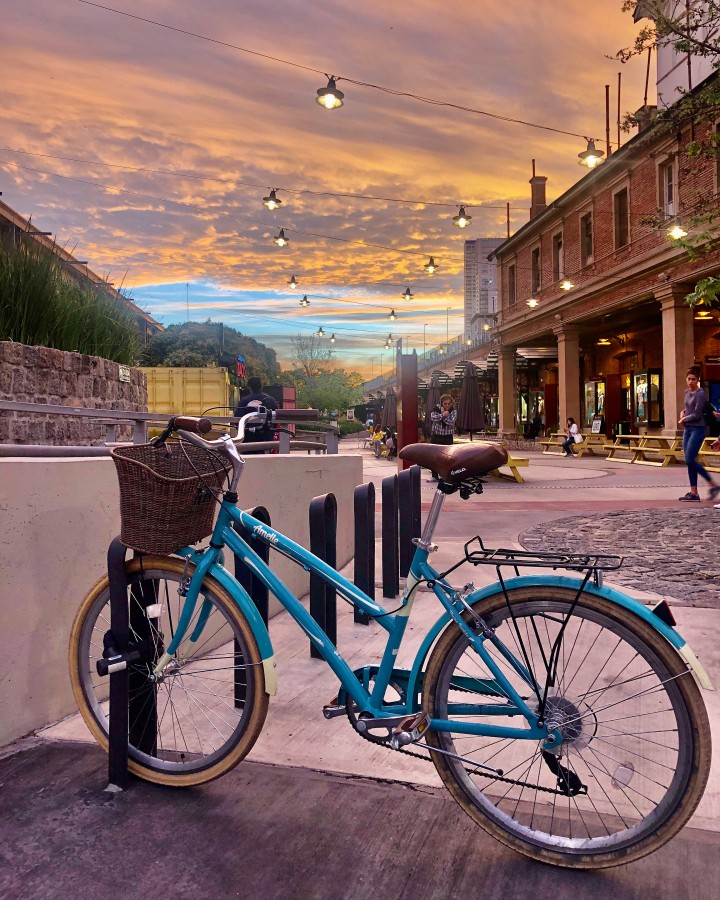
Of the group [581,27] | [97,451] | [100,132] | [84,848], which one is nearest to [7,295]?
[97,451]

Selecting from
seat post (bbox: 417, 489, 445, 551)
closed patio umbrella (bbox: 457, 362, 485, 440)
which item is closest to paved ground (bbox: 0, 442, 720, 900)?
seat post (bbox: 417, 489, 445, 551)

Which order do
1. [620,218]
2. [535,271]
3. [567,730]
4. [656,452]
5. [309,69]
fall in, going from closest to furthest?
[567,730]
[309,69]
[656,452]
[620,218]
[535,271]

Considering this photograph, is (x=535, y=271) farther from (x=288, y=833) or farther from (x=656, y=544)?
(x=288, y=833)

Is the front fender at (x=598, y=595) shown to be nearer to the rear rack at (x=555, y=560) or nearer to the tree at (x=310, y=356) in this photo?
the rear rack at (x=555, y=560)

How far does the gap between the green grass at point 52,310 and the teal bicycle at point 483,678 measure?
604cm

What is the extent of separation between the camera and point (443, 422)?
15.8 meters

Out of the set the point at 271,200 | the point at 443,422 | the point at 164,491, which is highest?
the point at 271,200

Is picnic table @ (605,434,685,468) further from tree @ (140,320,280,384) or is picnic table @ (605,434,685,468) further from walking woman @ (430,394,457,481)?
tree @ (140,320,280,384)

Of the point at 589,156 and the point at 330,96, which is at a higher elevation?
the point at 589,156

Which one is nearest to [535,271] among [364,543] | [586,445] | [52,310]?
[586,445]

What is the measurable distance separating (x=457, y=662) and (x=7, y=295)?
23.1ft

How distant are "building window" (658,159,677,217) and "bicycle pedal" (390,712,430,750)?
2297 cm

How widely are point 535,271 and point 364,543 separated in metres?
31.8

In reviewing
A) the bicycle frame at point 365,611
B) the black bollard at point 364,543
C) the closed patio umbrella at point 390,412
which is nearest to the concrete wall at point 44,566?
the bicycle frame at point 365,611
